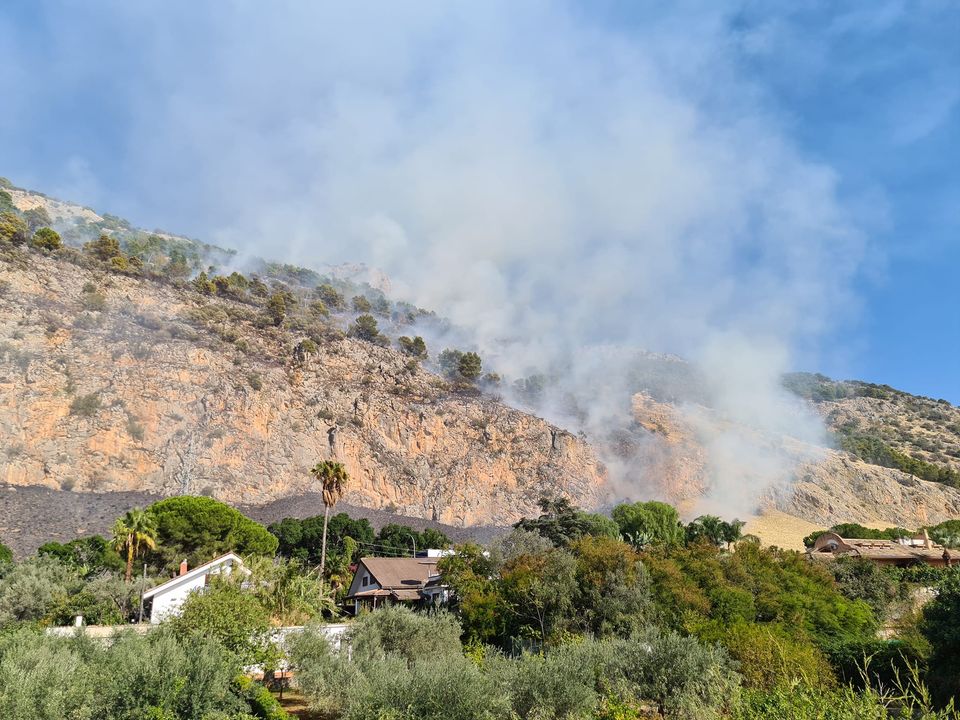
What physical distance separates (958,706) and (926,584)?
32.2 m

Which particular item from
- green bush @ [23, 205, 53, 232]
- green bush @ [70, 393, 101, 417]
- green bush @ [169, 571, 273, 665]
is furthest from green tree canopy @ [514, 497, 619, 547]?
green bush @ [23, 205, 53, 232]

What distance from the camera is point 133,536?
40.1 metres

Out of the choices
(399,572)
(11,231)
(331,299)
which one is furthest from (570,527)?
(331,299)

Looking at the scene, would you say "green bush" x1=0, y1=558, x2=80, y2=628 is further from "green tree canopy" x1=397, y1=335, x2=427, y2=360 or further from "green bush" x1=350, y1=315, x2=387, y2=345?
"green tree canopy" x1=397, y1=335, x2=427, y2=360

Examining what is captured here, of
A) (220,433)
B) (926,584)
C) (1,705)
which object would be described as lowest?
(926,584)

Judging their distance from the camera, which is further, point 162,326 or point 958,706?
point 162,326

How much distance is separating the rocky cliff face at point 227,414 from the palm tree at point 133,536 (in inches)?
1089

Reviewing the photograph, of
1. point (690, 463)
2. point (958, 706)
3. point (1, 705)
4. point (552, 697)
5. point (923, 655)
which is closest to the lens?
point (1, 705)

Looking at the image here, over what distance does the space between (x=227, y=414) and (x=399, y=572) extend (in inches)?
1484

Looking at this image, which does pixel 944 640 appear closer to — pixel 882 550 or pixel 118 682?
pixel 118 682

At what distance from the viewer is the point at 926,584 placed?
43.7 m

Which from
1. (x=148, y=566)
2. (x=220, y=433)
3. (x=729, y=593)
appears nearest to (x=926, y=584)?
(x=729, y=593)

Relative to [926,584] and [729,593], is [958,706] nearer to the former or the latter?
[729,593]

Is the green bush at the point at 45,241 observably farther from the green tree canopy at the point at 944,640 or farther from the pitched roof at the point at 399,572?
the green tree canopy at the point at 944,640
